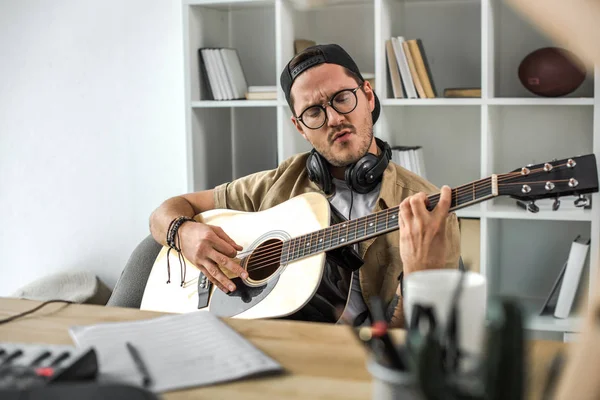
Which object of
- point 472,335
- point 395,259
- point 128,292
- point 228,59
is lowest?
point 128,292

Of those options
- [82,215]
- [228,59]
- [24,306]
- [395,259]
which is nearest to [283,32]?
[228,59]

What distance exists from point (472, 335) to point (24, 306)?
31.6 inches

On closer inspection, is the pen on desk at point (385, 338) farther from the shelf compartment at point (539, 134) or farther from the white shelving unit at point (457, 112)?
the shelf compartment at point (539, 134)

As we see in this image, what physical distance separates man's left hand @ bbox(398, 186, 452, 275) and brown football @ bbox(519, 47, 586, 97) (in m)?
1.13

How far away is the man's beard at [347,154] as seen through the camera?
6.67 ft

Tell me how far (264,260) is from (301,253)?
5.8 inches

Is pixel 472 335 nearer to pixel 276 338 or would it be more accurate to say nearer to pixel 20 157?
pixel 276 338

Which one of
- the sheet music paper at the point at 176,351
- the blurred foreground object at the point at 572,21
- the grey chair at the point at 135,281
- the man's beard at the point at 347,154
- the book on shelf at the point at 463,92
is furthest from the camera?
the book on shelf at the point at 463,92

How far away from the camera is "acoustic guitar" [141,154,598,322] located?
1.61 m

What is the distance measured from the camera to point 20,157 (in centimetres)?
383

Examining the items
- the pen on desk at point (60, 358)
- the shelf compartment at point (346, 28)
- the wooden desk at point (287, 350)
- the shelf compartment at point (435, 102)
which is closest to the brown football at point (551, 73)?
the shelf compartment at point (435, 102)

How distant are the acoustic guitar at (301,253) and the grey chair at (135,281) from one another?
264 millimetres

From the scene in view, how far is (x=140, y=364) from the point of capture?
35.7 inches

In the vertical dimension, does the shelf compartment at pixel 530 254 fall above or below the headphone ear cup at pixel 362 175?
below
